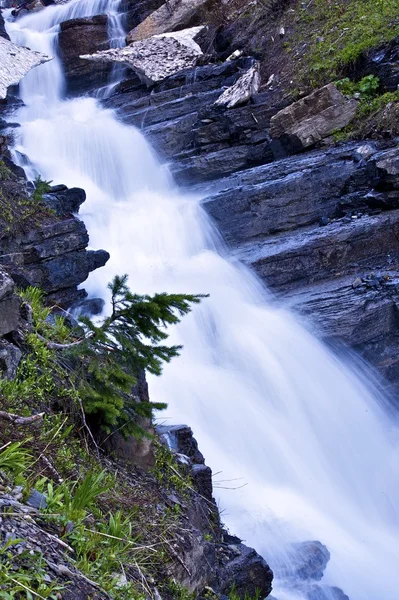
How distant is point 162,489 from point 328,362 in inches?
226

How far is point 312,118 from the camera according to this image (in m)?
13.2

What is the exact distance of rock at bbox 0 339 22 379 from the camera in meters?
4.14

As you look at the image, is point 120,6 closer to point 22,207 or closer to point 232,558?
point 22,207

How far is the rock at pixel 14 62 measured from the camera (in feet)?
46.6

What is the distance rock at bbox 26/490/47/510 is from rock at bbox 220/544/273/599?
192cm

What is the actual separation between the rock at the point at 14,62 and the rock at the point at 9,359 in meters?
10.9

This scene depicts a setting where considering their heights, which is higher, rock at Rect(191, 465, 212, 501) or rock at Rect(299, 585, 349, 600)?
rock at Rect(191, 465, 212, 501)

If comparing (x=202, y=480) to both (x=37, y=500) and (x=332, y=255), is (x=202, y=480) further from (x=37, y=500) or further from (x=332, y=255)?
(x=332, y=255)

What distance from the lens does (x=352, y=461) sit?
873 centimetres

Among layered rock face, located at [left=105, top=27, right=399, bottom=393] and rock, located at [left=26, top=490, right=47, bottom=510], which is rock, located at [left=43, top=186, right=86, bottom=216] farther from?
rock, located at [left=26, top=490, right=47, bottom=510]

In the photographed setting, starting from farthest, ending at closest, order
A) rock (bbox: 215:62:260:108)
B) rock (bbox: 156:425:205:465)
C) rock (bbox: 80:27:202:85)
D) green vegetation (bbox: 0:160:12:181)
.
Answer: rock (bbox: 80:27:202:85) → rock (bbox: 215:62:260:108) → green vegetation (bbox: 0:160:12:181) → rock (bbox: 156:425:205:465)

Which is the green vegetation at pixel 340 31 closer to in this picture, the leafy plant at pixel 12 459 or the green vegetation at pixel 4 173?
the green vegetation at pixel 4 173

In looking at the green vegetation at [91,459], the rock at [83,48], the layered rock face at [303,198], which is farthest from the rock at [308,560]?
the rock at [83,48]

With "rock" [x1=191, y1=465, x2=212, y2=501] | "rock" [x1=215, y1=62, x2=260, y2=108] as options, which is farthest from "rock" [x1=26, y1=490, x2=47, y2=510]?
"rock" [x1=215, y1=62, x2=260, y2=108]
